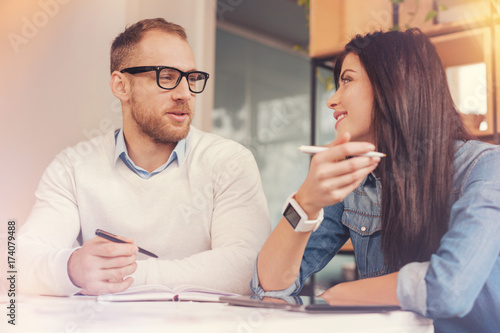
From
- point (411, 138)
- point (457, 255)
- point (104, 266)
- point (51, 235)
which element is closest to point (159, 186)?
point (51, 235)

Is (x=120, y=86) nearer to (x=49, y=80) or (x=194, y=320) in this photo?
(x=49, y=80)

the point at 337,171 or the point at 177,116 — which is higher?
the point at 177,116

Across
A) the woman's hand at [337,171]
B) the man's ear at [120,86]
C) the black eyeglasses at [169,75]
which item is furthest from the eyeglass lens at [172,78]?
the woman's hand at [337,171]

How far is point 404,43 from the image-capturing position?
1017 millimetres

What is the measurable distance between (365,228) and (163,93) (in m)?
0.62

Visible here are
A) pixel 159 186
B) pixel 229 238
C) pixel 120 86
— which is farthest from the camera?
pixel 120 86

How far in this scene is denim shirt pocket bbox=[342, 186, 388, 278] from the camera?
1035 millimetres

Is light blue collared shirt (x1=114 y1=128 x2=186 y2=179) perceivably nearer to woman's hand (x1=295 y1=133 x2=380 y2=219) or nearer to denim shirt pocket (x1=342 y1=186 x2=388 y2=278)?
denim shirt pocket (x1=342 y1=186 x2=388 y2=278)

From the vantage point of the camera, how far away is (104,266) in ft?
2.94

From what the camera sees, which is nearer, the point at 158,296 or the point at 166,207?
the point at 158,296

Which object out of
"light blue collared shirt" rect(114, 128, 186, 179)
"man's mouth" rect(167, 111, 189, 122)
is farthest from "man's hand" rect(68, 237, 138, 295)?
"man's mouth" rect(167, 111, 189, 122)

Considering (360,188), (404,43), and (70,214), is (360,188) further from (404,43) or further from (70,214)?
(70,214)

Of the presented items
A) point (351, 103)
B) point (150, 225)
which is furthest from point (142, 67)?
→ point (351, 103)

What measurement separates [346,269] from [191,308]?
4682mm
